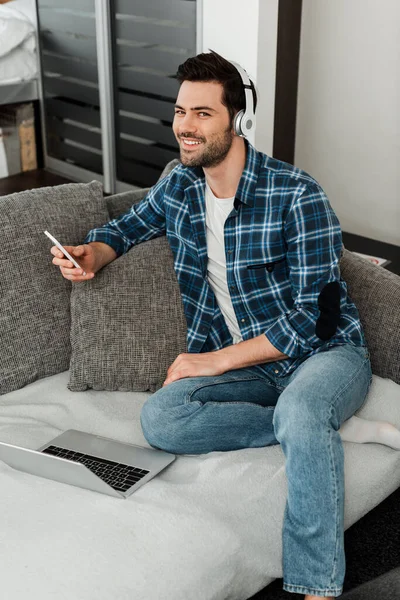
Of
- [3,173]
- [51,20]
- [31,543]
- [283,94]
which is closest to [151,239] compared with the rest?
[31,543]

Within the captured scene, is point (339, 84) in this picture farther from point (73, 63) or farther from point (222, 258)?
point (222, 258)

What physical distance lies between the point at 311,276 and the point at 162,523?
62 centimetres

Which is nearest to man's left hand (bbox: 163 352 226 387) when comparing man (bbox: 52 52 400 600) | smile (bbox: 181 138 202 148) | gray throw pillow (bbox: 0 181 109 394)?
man (bbox: 52 52 400 600)

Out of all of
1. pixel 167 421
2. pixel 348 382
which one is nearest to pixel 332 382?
pixel 348 382

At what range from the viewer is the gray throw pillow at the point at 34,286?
1810 millimetres

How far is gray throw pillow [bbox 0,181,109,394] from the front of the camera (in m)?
1.81

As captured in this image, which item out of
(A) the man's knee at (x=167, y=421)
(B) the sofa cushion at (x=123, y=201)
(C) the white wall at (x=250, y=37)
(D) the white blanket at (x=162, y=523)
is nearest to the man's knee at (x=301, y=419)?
(D) the white blanket at (x=162, y=523)

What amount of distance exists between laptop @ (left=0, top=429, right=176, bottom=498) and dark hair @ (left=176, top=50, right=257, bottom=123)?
78 cm

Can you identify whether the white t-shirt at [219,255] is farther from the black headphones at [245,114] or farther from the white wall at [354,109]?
the white wall at [354,109]

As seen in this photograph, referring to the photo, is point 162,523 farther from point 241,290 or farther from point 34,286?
point 34,286

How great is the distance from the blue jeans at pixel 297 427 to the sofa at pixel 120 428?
0.14 ft

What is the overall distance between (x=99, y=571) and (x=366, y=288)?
0.96 metres

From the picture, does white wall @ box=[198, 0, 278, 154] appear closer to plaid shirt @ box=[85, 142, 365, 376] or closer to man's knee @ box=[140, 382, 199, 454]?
plaid shirt @ box=[85, 142, 365, 376]

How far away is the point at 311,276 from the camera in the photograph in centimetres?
167
